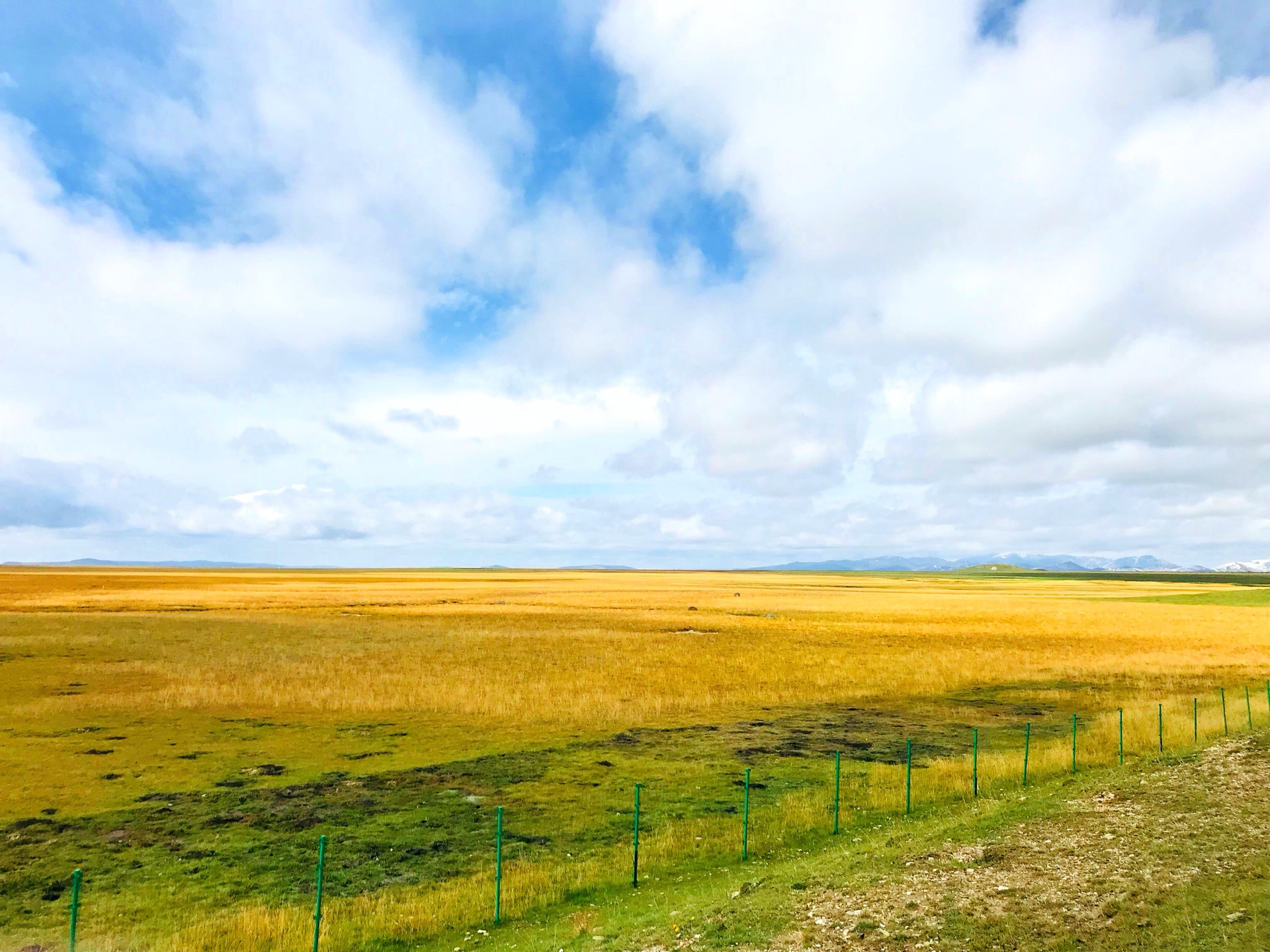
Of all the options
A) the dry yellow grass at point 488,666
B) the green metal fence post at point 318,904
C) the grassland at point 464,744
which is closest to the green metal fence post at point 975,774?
the grassland at point 464,744

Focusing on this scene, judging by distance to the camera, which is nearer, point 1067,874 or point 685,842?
point 1067,874

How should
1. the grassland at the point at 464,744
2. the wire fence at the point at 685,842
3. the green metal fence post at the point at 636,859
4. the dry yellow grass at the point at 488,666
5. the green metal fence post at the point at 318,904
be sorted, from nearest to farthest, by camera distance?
1. the green metal fence post at the point at 318,904
2. the wire fence at the point at 685,842
3. the green metal fence post at the point at 636,859
4. the grassland at the point at 464,744
5. the dry yellow grass at the point at 488,666

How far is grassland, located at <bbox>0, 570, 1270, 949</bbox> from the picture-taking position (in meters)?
17.4

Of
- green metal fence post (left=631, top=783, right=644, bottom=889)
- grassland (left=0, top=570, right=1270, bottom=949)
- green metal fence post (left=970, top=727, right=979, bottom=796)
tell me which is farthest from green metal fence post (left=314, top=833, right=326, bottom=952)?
green metal fence post (left=970, top=727, right=979, bottom=796)

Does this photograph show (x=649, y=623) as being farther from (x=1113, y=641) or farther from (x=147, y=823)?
(x=147, y=823)

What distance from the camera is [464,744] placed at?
30562 millimetres

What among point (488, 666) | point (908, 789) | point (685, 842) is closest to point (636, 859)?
point (685, 842)

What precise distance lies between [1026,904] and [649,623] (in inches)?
2539

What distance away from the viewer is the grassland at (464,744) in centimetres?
1742

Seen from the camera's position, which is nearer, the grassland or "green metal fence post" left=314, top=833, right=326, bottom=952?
"green metal fence post" left=314, top=833, right=326, bottom=952

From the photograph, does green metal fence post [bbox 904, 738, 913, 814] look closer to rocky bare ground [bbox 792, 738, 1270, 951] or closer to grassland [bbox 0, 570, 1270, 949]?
grassland [bbox 0, 570, 1270, 949]

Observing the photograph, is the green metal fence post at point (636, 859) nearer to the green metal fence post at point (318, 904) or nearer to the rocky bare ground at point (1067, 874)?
the rocky bare ground at point (1067, 874)

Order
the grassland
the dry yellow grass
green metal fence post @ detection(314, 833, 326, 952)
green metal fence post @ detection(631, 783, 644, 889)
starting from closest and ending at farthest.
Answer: green metal fence post @ detection(314, 833, 326, 952)
green metal fence post @ detection(631, 783, 644, 889)
the grassland
the dry yellow grass

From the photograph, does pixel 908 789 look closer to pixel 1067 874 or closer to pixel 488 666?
pixel 1067 874
